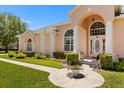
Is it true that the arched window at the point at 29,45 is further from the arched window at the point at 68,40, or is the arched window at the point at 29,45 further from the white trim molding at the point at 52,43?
the arched window at the point at 68,40

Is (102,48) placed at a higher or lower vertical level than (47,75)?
higher

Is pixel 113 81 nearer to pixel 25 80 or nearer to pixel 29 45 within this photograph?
pixel 25 80

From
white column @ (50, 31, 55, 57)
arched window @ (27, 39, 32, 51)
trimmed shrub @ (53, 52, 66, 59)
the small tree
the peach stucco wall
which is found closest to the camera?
the peach stucco wall

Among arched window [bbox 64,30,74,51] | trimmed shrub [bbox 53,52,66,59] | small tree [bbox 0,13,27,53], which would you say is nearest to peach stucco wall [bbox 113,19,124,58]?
arched window [bbox 64,30,74,51]

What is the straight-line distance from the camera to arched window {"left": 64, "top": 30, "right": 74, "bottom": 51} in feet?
74.0

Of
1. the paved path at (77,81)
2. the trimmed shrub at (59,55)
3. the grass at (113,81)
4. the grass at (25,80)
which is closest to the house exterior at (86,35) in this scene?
the trimmed shrub at (59,55)

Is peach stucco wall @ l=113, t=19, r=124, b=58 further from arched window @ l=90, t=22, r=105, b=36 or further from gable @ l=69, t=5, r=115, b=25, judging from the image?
arched window @ l=90, t=22, r=105, b=36

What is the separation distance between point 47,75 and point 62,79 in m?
1.31

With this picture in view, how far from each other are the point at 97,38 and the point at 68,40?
14.2 feet

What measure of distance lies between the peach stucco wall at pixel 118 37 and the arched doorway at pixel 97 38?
8.96 ft
